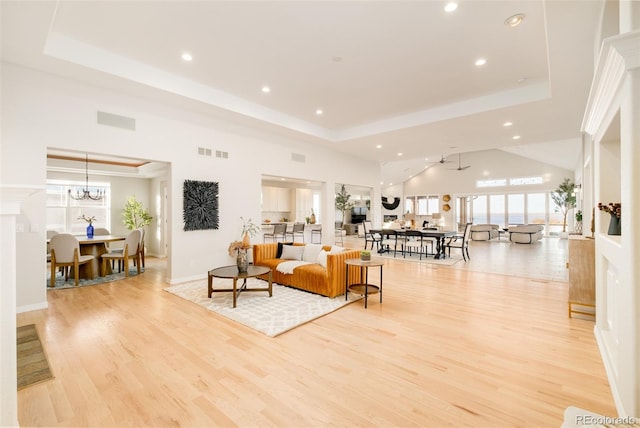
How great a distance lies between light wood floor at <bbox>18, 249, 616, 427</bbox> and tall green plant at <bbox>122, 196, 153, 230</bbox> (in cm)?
473

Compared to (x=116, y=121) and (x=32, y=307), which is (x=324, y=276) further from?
(x=116, y=121)

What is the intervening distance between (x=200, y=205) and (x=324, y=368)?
437 cm

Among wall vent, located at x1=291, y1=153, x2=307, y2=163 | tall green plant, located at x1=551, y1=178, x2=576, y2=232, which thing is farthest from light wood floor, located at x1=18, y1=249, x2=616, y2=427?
tall green plant, located at x1=551, y1=178, x2=576, y2=232

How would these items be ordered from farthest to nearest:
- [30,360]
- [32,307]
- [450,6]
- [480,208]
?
[480,208] → [32,307] → [450,6] → [30,360]

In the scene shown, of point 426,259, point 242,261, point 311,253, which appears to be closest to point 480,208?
point 426,259

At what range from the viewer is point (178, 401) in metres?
2.06

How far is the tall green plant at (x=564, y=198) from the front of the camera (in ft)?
42.0

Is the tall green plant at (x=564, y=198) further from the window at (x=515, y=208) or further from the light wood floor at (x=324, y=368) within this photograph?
the light wood floor at (x=324, y=368)

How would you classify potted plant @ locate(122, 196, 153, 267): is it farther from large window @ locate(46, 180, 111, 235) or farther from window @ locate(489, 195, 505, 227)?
window @ locate(489, 195, 505, 227)

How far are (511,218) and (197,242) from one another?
15.9 metres

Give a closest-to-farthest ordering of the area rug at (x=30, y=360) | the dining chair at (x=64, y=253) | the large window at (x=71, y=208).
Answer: the area rug at (x=30, y=360), the dining chair at (x=64, y=253), the large window at (x=71, y=208)

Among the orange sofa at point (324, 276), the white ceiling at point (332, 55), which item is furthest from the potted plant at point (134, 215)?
the orange sofa at point (324, 276)

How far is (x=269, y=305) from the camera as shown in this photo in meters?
4.09

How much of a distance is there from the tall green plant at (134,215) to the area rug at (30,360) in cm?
566
